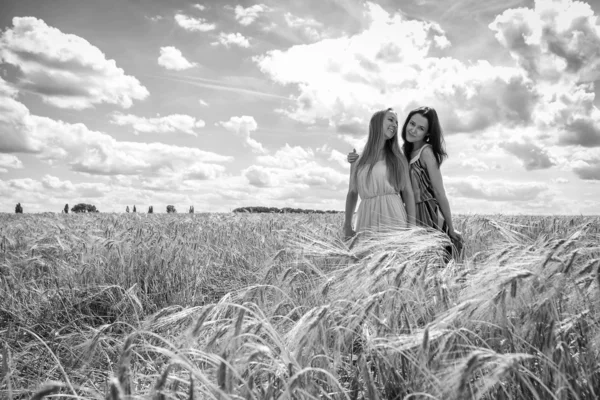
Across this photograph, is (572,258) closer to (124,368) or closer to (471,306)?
(471,306)

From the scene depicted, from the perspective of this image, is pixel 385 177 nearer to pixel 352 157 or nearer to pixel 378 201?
pixel 378 201

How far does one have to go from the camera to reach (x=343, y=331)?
2.12 m

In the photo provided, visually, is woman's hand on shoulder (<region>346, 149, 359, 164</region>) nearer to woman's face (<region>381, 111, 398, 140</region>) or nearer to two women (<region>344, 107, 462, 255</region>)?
two women (<region>344, 107, 462, 255</region>)

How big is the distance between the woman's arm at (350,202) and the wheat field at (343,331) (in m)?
0.65

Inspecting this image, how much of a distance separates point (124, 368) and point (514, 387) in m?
1.47

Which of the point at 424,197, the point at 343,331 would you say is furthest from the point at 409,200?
the point at 343,331

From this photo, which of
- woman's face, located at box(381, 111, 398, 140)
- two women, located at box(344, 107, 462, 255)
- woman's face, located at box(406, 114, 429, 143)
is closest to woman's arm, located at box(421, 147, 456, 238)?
two women, located at box(344, 107, 462, 255)

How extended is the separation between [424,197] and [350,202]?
0.84 meters

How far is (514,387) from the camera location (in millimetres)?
1736

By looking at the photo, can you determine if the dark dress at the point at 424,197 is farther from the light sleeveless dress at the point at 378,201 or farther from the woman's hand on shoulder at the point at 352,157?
the woman's hand on shoulder at the point at 352,157

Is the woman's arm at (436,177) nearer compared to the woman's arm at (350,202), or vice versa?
the woman's arm at (436,177)

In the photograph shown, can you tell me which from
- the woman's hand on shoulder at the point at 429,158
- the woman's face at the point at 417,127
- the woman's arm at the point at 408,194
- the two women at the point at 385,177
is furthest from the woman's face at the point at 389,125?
the woman's hand on shoulder at the point at 429,158

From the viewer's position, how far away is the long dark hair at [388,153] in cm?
440

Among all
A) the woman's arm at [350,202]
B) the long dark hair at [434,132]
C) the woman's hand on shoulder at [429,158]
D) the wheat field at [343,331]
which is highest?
the long dark hair at [434,132]
